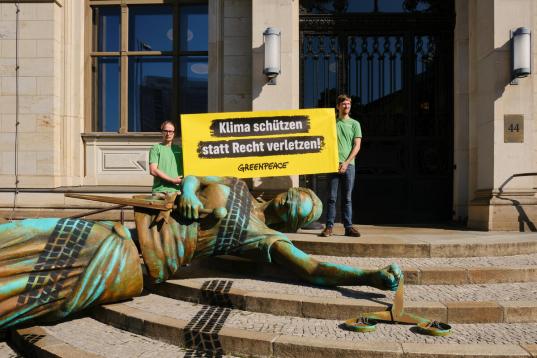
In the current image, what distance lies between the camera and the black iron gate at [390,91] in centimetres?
911

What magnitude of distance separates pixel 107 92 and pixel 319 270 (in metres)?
7.32

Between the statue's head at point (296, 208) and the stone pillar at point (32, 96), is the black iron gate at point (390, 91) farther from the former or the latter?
the stone pillar at point (32, 96)

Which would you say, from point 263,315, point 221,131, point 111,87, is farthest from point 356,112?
point 263,315

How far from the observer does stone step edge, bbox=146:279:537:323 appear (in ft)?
12.9

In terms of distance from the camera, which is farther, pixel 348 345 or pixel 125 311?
pixel 125 311

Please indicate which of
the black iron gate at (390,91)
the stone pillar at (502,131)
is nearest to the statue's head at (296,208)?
the stone pillar at (502,131)

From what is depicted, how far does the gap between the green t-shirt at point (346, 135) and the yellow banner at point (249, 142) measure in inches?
21.8

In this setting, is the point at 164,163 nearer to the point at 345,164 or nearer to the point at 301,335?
the point at 345,164

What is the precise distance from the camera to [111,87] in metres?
9.96

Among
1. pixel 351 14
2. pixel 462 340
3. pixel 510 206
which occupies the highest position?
pixel 351 14

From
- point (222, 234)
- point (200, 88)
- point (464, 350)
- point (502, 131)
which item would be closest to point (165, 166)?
point (222, 234)

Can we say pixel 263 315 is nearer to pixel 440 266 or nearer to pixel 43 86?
pixel 440 266

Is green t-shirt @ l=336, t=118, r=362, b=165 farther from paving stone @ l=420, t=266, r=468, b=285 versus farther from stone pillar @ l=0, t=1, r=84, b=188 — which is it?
stone pillar @ l=0, t=1, r=84, b=188

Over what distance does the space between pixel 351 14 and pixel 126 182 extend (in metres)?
5.60
